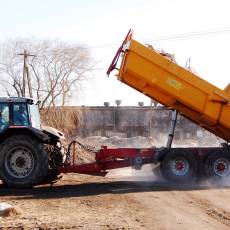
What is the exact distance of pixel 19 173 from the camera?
13672 mm

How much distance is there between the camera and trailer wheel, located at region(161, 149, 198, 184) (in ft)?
49.6

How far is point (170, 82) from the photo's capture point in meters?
14.7

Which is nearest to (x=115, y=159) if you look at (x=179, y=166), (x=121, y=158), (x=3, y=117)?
(x=121, y=158)

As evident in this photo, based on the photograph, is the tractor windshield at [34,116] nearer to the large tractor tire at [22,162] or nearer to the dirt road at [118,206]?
the large tractor tire at [22,162]

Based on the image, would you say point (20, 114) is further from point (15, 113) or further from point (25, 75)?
point (25, 75)

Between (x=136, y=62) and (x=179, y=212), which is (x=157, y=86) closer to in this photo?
(x=136, y=62)

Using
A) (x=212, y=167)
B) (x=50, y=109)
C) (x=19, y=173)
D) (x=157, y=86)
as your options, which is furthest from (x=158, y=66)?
(x=50, y=109)

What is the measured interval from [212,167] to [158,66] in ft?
10.9

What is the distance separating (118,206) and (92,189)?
10.7ft

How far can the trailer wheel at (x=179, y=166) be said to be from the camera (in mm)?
15125

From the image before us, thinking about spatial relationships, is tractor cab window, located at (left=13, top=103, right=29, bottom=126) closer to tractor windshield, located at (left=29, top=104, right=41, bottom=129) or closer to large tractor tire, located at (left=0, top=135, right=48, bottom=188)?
tractor windshield, located at (left=29, top=104, right=41, bottom=129)

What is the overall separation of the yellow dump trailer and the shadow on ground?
6.97 ft

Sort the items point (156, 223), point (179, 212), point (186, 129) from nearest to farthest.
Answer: point (156, 223), point (179, 212), point (186, 129)

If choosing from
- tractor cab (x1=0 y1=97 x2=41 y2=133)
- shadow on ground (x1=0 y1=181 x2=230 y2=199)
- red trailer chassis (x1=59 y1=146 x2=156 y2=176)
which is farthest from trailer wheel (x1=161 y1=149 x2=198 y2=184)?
tractor cab (x1=0 y1=97 x2=41 y2=133)
